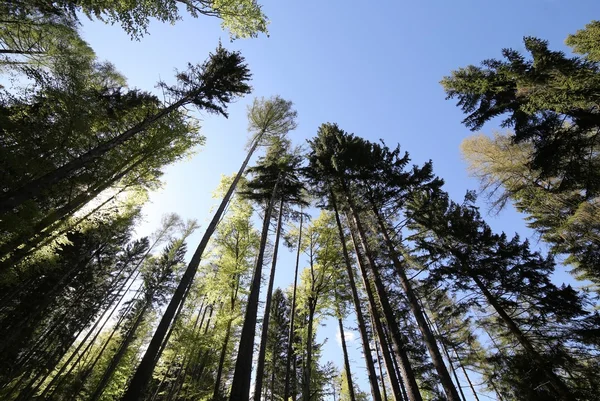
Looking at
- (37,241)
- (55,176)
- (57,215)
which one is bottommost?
(37,241)

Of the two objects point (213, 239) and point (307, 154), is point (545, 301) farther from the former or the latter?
point (213, 239)

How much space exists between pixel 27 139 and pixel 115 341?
709 inches

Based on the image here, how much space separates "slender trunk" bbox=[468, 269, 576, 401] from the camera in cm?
711

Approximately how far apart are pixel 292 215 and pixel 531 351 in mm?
11472

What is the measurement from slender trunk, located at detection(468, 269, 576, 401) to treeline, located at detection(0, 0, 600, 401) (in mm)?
72

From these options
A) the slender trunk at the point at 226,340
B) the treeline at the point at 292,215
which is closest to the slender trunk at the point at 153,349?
the treeline at the point at 292,215

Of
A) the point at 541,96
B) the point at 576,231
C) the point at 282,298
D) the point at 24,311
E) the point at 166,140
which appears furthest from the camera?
the point at 282,298

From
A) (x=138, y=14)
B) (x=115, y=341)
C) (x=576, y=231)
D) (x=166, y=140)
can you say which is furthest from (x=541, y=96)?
(x=115, y=341)

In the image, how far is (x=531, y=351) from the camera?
816cm

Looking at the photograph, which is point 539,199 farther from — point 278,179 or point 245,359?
point 245,359

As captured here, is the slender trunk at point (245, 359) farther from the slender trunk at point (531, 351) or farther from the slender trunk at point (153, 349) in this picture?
the slender trunk at point (531, 351)

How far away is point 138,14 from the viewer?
7488mm

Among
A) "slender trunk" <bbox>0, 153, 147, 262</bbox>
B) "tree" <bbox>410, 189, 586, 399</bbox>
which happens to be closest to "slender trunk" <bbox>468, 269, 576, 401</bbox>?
"tree" <bbox>410, 189, 586, 399</bbox>

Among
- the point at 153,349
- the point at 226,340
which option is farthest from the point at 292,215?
the point at 153,349
